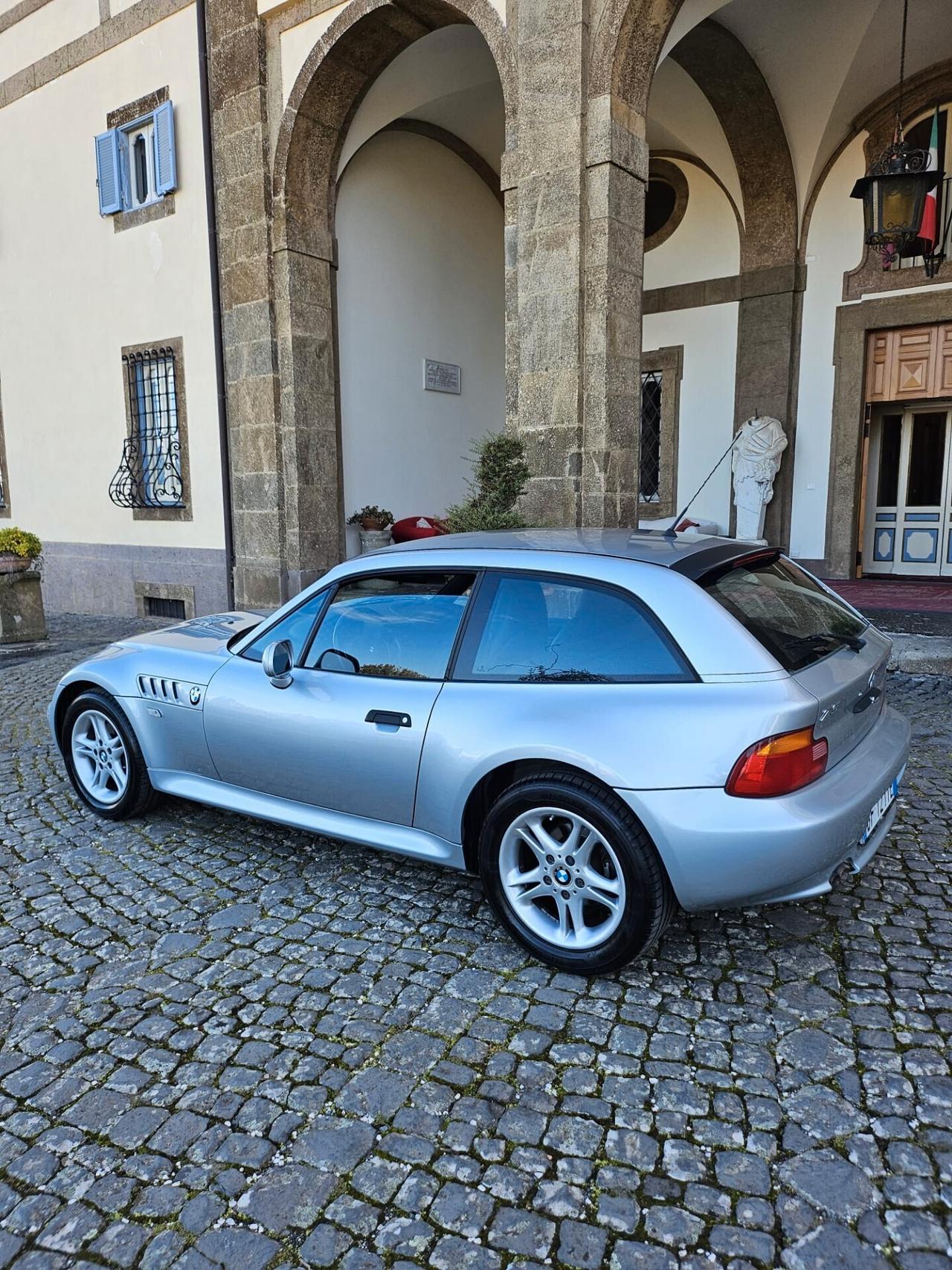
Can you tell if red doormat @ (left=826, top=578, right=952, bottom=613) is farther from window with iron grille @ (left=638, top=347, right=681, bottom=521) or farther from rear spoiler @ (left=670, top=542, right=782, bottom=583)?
rear spoiler @ (left=670, top=542, right=782, bottom=583)

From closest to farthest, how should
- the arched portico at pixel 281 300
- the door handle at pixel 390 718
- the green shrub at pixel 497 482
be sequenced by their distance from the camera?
1. the door handle at pixel 390 718
2. the green shrub at pixel 497 482
3. the arched portico at pixel 281 300

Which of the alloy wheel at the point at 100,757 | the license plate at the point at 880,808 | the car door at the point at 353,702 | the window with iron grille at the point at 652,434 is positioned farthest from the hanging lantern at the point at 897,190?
the alloy wheel at the point at 100,757

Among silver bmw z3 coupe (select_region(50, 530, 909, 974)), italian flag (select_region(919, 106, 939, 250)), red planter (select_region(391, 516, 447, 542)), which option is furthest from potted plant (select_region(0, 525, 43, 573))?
italian flag (select_region(919, 106, 939, 250))

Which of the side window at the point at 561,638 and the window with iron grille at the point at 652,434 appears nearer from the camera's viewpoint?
the side window at the point at 561,638

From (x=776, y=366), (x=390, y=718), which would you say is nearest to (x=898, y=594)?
(x=776, y=366)

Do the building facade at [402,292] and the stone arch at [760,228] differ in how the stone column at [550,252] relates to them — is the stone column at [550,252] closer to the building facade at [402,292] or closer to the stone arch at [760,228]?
the building facade at [402,292]

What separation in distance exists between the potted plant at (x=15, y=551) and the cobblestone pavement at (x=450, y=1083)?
281 inches

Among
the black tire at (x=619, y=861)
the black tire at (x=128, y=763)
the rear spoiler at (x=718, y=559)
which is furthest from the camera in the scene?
the black tire at (x=128, y=763)

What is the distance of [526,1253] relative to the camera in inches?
71.8

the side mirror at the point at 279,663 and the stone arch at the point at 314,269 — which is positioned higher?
the stone arch at the point at 314,269

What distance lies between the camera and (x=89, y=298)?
11.8 m

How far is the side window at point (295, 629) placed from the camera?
363 centimetres

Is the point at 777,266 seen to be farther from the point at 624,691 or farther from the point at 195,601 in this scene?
the point at 624,691

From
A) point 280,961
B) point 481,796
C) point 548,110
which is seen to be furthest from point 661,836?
point 548,110
